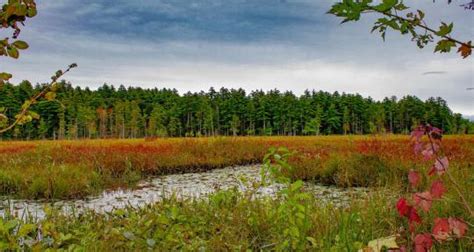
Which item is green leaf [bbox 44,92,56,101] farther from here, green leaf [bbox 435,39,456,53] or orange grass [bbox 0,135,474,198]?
orange grass [bbox 0,135,474,198]

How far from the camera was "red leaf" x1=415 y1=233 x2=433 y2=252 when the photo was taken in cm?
145

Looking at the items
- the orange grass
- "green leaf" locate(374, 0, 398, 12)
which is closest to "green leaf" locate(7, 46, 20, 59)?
"green leaf" locate(374, 0, 398, 12)

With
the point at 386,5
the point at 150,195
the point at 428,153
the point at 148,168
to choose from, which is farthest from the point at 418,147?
the point at 148,168

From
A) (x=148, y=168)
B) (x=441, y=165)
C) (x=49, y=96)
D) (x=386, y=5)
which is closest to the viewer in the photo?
(x=386, y=5)

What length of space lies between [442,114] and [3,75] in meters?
101

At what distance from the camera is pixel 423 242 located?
4.83 ft

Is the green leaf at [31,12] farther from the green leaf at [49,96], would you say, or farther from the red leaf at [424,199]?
the red leaf at [424,199]

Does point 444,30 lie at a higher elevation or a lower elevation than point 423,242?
higher

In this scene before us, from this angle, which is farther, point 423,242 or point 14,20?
point 423,242

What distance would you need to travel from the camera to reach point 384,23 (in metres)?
1.22

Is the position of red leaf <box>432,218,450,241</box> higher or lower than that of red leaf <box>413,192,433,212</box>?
lower

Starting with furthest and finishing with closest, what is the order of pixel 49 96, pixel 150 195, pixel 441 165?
pixel 150 195, pixel 49 96, pixel 441 165

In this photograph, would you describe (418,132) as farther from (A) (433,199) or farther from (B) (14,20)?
(B) (14,20)

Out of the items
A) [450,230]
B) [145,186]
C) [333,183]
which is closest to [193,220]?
[450,230]
